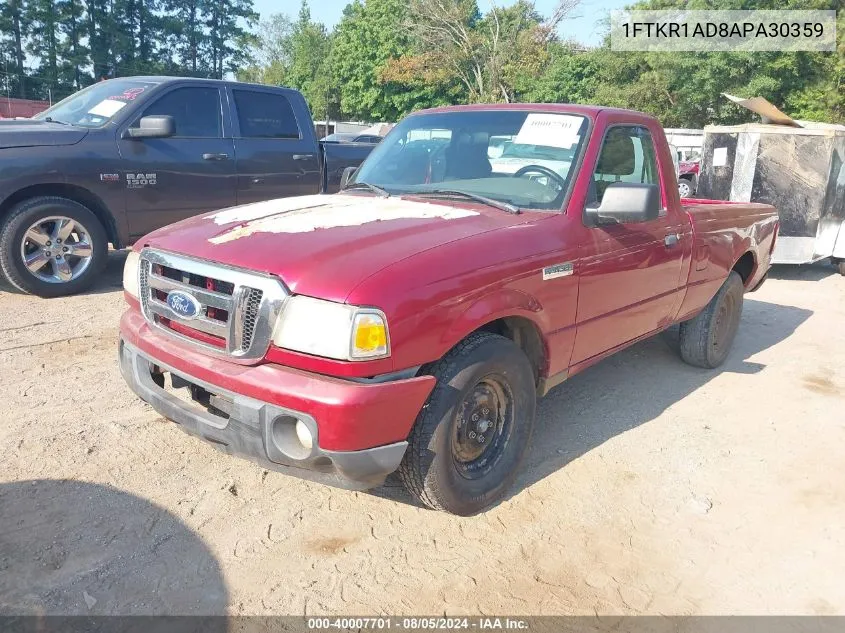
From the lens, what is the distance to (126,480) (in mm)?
3141

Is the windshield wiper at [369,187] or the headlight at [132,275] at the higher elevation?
the windshield wiper at [369,187]

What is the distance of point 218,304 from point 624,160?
2.53 meters

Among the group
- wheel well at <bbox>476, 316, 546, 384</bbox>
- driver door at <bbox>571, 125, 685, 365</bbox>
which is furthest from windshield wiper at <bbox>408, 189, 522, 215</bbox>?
wheel well at <bbox>476, 316, 546, 384</bbox>

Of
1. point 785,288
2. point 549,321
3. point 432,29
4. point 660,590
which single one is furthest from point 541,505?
point 432,29

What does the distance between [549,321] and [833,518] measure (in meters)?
1.69

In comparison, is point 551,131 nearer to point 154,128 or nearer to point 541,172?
point 541,172

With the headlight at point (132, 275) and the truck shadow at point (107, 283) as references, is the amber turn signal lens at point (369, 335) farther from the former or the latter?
the truck shadow at point (107, 283)

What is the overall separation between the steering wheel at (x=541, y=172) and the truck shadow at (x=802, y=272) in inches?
281

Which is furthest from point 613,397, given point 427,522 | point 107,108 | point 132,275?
point 107,108

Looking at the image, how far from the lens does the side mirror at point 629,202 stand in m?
3.20

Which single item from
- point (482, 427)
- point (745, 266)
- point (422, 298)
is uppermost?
point (422, 298)

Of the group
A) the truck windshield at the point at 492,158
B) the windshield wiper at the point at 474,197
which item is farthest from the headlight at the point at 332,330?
the truck windshield at the point at 492,158

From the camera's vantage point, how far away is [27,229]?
552 cm

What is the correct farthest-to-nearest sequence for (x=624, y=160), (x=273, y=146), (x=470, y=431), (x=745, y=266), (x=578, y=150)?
1. (x=273, y=146)
2. (x=745, y=266)
3. (x=624, y=160)
4. (x=578, y=150)
5. (x=470, y=431)
